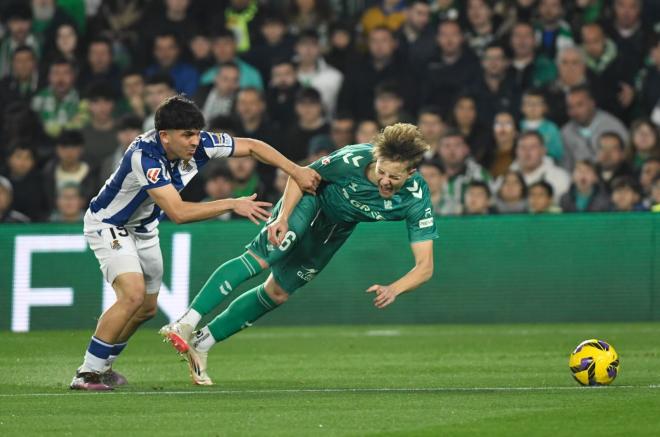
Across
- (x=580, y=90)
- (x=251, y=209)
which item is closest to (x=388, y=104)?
(x=580, y=90)

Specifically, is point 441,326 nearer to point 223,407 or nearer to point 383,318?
point 383,318

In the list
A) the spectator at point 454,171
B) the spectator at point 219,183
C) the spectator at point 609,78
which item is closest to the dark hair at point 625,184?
the spectator at point 609,78

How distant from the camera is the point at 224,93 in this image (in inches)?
730

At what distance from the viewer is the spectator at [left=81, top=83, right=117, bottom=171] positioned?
18453 mm

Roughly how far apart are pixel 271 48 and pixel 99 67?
2.42m

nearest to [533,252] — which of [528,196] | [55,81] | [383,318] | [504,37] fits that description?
[528,196]

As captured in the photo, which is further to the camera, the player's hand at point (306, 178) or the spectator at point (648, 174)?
the spectator at point (648, 174)

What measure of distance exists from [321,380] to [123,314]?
1739 mm

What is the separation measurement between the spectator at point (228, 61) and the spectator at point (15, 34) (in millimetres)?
2712

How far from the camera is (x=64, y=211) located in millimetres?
17359

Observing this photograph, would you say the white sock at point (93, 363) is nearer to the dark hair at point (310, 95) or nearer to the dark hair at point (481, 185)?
the dark hair at point (481, 185)

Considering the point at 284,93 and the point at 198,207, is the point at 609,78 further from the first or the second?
the point at 198,207

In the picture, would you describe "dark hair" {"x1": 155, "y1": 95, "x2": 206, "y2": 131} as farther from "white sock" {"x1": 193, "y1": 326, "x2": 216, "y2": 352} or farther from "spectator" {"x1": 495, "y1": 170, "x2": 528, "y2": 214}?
"spectator" {"x1": 495, "y1": 170, "x2": 528, "y2": 214}

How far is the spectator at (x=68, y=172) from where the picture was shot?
17.9 m
